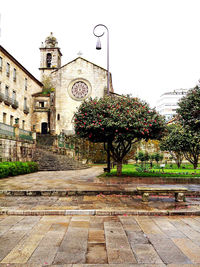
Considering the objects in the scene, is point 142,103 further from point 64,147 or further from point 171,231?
point 64,147

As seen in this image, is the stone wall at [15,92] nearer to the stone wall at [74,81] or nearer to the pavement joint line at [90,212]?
the stone wall at [74,81]

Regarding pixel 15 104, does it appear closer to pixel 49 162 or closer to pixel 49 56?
pixel 49 162

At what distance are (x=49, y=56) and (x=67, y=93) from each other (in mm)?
9804

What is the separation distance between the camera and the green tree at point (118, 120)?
1256cm

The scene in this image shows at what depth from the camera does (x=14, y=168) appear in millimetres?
15648

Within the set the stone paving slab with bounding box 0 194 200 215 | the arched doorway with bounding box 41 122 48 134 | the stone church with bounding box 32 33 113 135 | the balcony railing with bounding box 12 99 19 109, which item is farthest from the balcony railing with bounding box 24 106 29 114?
the stone paving slab with bounding box 0 194 200 215

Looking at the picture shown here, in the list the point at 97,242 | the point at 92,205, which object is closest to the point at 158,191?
the point at 92,205

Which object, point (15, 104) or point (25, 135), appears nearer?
point (25, 135)

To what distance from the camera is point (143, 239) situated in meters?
4.41

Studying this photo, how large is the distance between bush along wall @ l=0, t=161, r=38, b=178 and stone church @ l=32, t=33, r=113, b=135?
2242 centimetres

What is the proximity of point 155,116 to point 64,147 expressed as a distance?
17.4 m

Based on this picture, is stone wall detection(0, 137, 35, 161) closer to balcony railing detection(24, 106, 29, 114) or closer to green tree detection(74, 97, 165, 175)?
green tree detection(74, 97, 165, 175)

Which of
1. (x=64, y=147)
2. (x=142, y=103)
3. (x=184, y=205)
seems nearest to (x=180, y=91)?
(x=64, y=147)

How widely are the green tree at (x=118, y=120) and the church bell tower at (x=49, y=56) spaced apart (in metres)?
34.6
